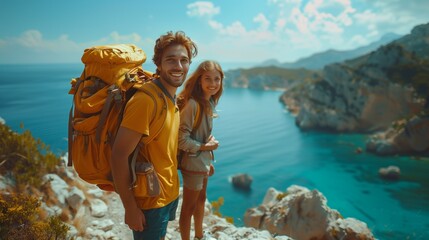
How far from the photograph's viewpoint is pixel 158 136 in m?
2.24

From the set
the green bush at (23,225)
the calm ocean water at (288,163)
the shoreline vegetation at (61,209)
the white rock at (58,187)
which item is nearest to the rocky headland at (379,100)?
the calm ocean water at (288,163)

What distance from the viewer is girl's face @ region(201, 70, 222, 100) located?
10.8 ft

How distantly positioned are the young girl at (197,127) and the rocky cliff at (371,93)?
40467mm

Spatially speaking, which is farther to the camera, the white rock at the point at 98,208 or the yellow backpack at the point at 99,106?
the white rock at the point at 98,208

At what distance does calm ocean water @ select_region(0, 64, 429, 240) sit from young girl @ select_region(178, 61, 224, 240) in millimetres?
734

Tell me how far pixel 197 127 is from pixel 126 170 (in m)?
1.32

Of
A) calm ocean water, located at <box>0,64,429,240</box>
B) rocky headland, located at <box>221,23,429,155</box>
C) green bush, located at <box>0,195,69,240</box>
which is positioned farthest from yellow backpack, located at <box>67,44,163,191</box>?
rocky headland, located at <box>221,23,429,155</box>

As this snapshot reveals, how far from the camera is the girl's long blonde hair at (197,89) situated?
3260mm

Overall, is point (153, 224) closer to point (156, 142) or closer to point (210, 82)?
point (156, 142)

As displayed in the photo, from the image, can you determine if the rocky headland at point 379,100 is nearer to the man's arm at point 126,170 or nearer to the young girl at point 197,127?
the young girl at point 197,127

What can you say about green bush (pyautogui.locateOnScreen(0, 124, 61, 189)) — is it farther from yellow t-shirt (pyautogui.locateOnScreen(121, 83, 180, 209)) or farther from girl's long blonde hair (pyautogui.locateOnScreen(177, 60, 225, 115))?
yellow t-shirt (pyautogui.locateOnScreen(121, 83, 180, 209))

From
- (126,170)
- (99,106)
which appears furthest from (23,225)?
(99,106)

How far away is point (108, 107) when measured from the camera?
2.06 m

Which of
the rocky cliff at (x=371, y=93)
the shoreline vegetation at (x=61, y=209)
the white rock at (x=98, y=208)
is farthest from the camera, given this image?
the rocky cliff at (x=371, y=93)
